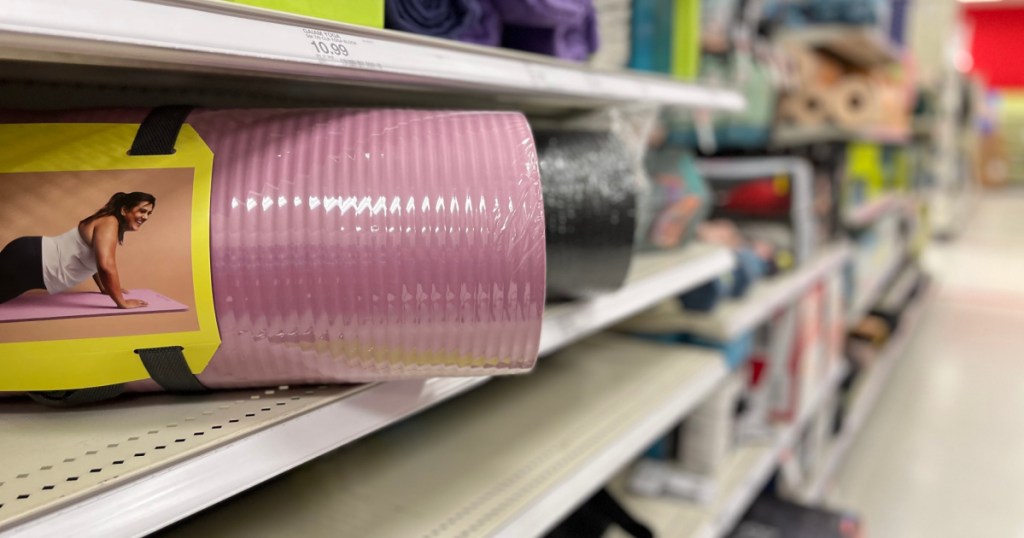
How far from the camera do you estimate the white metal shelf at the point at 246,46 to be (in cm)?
46

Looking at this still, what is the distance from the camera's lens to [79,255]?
1.89ft

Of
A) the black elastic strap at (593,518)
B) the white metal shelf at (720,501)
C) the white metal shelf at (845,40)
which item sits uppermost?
the white metal shelf at (845,40)

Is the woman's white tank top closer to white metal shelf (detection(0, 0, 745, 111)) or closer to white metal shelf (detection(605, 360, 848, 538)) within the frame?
white metal shelf (detection(0, 0, 745, 111))

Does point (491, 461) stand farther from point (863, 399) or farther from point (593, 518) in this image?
point (863, 399)

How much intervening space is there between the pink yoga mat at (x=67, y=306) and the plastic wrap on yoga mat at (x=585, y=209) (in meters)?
0.47

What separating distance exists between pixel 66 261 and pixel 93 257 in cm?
2

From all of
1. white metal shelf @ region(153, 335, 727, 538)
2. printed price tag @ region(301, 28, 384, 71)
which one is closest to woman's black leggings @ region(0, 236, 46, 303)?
printed price tag @ region(301, 28, 384, 71)

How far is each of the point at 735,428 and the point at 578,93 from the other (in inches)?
51.4

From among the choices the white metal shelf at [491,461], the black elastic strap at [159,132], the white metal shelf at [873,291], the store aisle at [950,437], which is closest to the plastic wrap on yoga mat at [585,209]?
the white metal shelf at [491,461]

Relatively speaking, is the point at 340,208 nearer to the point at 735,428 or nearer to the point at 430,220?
the point at 430,220

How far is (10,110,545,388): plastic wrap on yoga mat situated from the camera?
2.01 ft

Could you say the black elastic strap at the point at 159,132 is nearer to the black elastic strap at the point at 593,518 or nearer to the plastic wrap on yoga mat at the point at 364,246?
the plastic wrap on yoga mat at the point at 364,246

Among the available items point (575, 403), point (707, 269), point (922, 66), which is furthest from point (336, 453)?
point (922, 66)

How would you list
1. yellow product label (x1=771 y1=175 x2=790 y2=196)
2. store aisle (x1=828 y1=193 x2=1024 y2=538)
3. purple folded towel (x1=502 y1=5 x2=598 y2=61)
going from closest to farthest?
1. purple folded towel (x1=502 y1=5 x2=598 y2=61)
2. yellow product label (x1=771 y1=175 x2=790 y2=196)
3. store aisle (x1=828 y1=193 x2=1024 y2=538)
